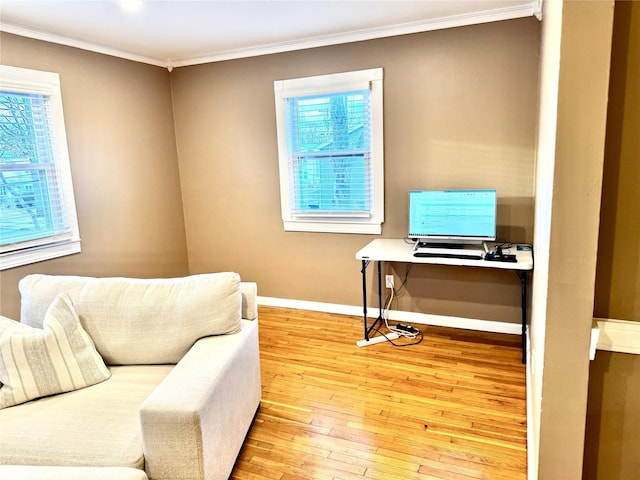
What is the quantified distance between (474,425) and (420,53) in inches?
104

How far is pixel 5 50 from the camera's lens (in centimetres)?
289

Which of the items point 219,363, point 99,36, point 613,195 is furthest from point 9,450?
point 99,36

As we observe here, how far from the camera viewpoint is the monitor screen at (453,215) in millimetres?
3088

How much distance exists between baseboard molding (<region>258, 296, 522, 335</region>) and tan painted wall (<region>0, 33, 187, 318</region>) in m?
1.20

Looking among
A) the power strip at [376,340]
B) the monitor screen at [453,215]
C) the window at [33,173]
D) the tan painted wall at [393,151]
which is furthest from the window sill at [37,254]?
the monitor screen at [453,215]

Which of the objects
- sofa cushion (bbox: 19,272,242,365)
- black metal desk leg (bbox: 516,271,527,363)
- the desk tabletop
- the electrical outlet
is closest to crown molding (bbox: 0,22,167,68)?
sofa cushion (bbox: 19,272,242,365)

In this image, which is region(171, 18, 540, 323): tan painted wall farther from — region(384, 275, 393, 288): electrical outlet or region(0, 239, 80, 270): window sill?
region(0, 239, 80, 270): window sill

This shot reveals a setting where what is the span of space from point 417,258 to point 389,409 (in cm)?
103

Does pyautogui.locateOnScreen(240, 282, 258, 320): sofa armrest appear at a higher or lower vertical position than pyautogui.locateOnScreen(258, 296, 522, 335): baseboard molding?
higher

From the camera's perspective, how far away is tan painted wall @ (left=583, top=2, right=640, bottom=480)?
1.25 metres

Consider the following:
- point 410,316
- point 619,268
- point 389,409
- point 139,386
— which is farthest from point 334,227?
point 619,268

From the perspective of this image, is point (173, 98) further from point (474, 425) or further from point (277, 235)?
point (474, 425)

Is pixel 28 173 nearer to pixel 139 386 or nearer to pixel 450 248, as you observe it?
pixel 139 386

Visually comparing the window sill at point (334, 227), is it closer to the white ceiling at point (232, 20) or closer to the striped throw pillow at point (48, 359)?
the white ceiling at point (232, 20)
